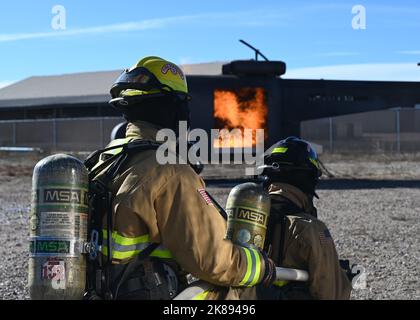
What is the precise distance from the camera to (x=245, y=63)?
1670 cm

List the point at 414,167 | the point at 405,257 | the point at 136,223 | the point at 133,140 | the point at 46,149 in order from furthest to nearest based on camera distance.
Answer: the point at 46,149
the point at 414,167
the point at 405,257
the point at 133,140
the point at 136,223

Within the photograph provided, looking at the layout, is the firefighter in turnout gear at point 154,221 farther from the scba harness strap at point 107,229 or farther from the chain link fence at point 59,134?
the chain link fence at point 59,134

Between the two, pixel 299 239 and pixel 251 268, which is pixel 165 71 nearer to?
pixel 251 268

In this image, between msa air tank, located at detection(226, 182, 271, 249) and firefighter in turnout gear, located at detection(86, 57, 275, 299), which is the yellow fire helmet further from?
msa air tank, located at detection(226, 182, 271, 249)

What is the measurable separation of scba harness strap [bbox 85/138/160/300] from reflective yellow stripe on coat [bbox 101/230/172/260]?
15 millimetres

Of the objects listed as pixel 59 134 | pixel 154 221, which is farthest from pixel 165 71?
pixel 59 134

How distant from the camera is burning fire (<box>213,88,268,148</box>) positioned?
1675cm

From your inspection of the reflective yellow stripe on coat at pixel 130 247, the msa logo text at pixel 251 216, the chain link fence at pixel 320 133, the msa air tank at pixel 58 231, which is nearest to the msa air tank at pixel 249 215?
the msa logo text at pixel 251 216

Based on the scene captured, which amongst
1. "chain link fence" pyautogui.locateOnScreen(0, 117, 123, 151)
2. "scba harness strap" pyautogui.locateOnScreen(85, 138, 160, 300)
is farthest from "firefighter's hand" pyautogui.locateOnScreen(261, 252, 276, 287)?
"chain link fence" pyautogui.locateOnScreen(0, 117, 123, 151)

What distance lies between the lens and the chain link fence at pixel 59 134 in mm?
32594

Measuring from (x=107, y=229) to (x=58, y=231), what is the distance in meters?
0.20
